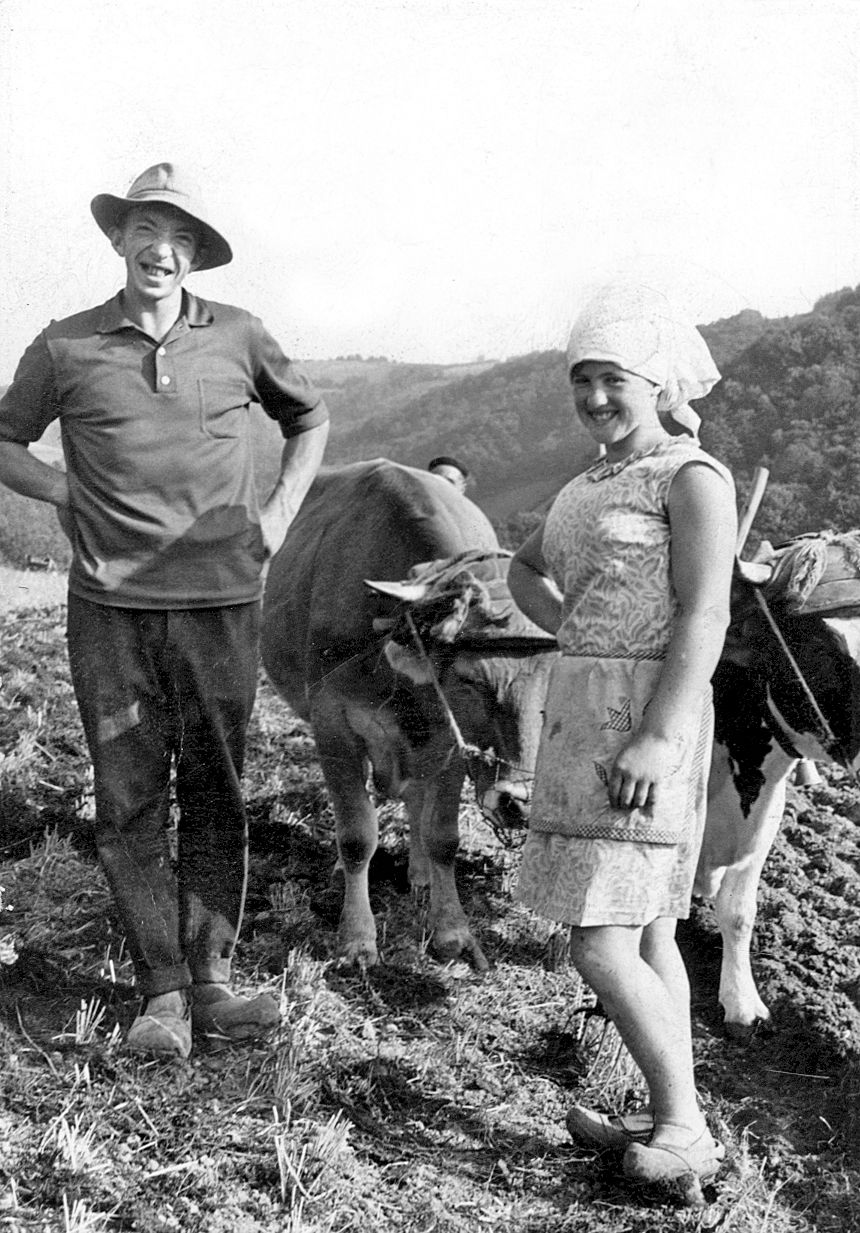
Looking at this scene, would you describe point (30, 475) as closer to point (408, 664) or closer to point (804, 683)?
point (408, 664)

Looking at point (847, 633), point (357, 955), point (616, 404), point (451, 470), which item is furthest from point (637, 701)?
point (451, 470)

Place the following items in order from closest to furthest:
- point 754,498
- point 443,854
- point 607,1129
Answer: point 607,1129
point 754,498
point 443,854

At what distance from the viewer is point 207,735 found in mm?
3574

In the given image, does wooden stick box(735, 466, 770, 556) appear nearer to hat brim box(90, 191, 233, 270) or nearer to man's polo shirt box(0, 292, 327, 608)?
man's polo shirt box(0, 292, 327, 608)

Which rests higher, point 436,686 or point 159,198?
point 159,198

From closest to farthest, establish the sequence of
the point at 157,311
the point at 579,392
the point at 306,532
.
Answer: the point at 579,392, the point at 157,311, the point at 306,532

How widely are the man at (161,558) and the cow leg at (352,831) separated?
1091 millimetres

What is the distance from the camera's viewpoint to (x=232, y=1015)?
349 cm

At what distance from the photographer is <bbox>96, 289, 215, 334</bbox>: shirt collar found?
11.1 ft

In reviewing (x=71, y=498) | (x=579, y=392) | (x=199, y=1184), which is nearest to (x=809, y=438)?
(x=579, y=392)

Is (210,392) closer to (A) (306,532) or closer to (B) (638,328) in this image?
(B) (638,328)

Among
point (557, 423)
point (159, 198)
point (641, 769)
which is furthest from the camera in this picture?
point (557, 423)

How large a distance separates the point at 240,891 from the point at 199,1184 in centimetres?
108

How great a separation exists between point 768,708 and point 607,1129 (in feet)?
5.69
